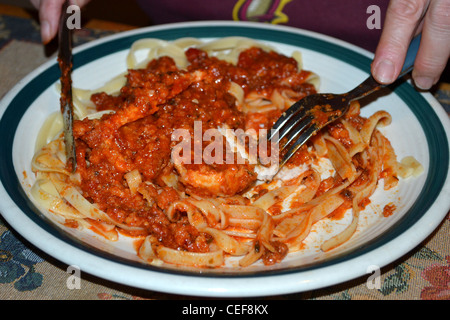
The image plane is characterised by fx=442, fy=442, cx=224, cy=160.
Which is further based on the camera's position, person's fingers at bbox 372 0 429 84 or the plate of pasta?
person's fingers at bbox 372 0 429 84

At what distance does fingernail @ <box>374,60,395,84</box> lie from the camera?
3.81m

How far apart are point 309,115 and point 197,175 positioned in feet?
3.71

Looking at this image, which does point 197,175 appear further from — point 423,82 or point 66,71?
point 423,82

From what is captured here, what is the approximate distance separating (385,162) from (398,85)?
90 cm

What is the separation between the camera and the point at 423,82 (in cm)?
413

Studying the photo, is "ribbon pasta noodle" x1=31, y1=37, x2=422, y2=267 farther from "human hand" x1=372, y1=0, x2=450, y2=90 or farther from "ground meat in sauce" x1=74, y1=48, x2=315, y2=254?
"human hand" x1=372, y1=0, x2=450, y2=90

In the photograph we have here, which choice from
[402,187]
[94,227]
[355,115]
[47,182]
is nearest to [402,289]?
[402,187]

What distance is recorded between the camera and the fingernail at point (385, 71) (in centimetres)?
381

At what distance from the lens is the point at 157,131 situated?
12.9ft

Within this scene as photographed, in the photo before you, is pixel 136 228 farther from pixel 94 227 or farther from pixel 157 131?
pixel 157 131

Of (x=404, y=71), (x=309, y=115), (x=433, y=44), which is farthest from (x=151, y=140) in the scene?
(x=433, y=44)

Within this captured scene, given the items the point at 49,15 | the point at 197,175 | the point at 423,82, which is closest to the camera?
the point at 197,175

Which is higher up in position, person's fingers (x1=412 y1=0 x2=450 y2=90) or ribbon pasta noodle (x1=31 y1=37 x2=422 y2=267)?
person's fingers (x1=412 y1=0 x2=450 y2=90)

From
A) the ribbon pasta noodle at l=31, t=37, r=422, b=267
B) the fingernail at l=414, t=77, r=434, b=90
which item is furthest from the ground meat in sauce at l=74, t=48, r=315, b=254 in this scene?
the fingernail at l=414, t=77, r=434, b=90
